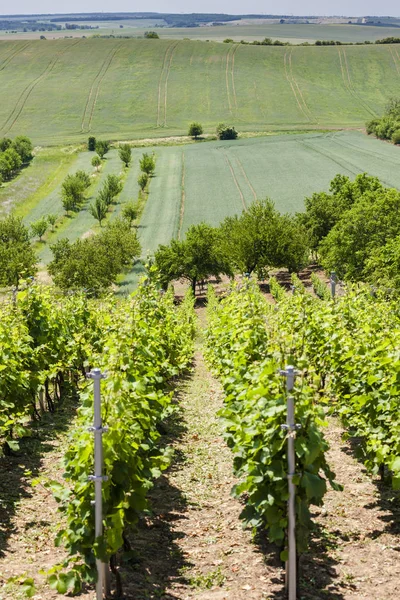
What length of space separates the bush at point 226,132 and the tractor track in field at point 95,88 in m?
24.3

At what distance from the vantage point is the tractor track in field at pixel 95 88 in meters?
135

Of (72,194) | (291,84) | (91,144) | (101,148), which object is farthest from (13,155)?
(291,84)

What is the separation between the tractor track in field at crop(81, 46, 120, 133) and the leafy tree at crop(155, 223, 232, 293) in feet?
256

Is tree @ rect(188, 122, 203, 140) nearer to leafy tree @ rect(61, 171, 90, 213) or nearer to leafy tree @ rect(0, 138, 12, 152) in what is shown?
leafy tree @ rect(0, 138, 12, 152)

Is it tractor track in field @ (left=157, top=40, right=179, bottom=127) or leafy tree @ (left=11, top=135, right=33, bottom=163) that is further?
tractor track in field @ (left=157, top=40, right=179, bottom=127)

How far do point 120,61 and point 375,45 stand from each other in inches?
2260

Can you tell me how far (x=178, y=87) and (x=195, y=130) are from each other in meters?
30.0

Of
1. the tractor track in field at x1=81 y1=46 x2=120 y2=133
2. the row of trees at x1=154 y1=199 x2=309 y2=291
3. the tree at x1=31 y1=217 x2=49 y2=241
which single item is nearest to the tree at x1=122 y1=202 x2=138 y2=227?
the tree at x1=31 y1=217 x2=49 y2=241

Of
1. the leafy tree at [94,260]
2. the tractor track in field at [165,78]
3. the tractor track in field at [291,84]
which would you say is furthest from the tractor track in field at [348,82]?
the leafy tree at [94,260]

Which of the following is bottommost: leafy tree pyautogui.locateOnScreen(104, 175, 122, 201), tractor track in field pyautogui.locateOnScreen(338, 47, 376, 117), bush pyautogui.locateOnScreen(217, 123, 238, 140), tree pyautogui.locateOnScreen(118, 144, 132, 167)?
leafy tree pyautogui.locateOnScreen(104, 175, 122, 201)

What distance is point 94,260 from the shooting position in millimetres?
56469

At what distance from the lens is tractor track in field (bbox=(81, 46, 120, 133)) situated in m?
135

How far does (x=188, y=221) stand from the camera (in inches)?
2921

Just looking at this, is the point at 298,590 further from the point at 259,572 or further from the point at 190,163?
the point at 190,163
